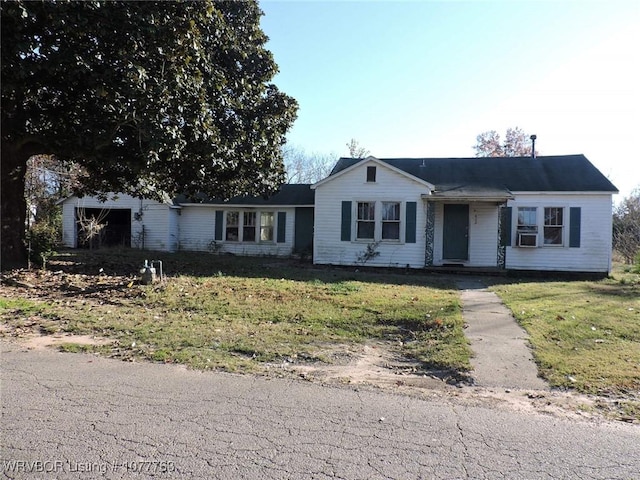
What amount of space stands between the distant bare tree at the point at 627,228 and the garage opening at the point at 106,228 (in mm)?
26335

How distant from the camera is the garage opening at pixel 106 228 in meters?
23.8

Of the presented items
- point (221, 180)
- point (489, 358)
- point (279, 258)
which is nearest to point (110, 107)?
point (221, 180)

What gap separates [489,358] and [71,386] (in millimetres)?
4794

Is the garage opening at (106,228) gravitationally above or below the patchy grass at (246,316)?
above

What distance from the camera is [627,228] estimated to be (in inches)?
1044

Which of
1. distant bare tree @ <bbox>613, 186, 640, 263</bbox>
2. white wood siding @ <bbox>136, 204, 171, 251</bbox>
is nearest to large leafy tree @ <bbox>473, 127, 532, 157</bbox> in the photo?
distant bare tree @ <bbox>613, 186, 640, 263</bbox>

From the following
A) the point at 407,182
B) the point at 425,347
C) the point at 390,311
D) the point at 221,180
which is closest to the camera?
the point at 425,347

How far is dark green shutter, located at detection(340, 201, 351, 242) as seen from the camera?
56.4 feet

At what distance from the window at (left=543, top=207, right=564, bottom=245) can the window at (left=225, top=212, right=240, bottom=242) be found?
13613 millimetres

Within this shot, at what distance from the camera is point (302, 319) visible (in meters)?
7.72

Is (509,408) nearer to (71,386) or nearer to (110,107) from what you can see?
(71,386)

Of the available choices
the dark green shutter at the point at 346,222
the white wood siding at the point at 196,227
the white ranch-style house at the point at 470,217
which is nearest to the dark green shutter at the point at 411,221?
the white ranch-style house at the point at 470,217

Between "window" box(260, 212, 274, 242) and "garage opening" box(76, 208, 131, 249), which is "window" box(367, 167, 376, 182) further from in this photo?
"garage opening" box(76, 208, 131, 249)

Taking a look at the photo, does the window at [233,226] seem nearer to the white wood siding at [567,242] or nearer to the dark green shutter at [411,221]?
the dark green shutter at [411,221]
